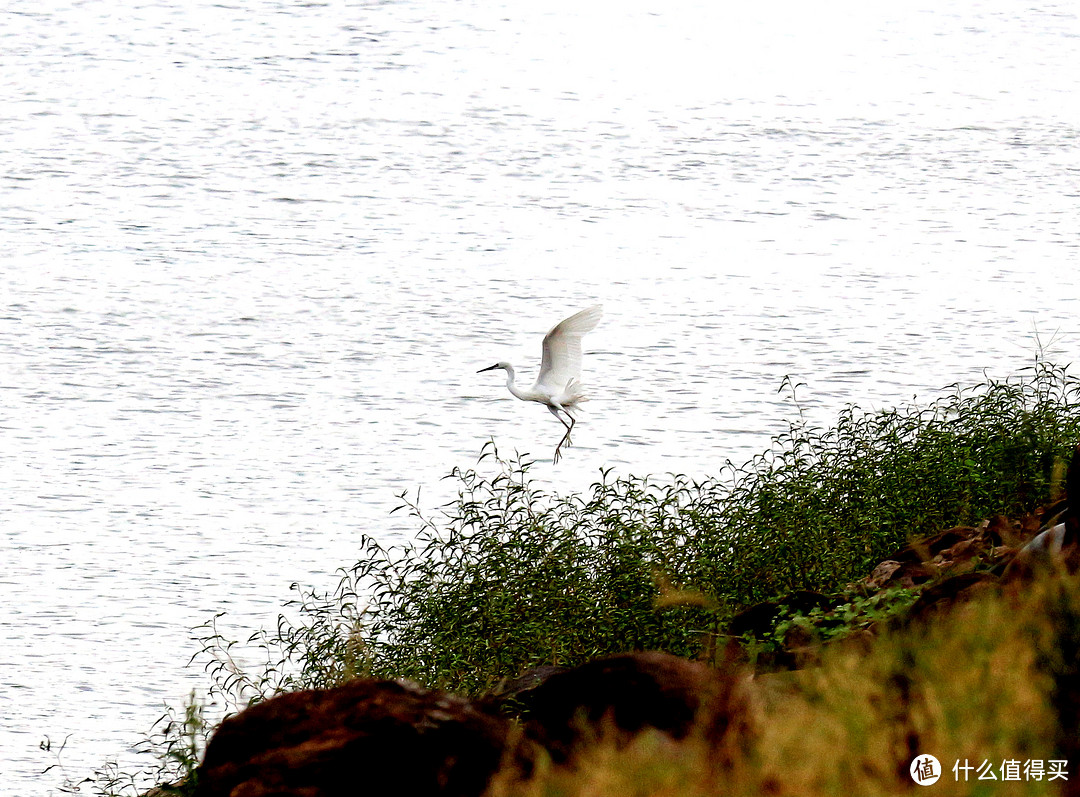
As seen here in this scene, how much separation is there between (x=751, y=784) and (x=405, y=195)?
45.3 feet

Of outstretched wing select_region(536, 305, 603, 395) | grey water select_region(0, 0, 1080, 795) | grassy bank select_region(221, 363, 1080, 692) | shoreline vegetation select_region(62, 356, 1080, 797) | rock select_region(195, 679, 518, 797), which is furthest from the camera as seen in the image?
grey water select_region(0, 0, 1080, 795)

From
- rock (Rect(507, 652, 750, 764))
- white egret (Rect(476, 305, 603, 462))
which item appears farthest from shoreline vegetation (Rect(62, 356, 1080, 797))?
white egret (Rect(476, 305, 603, 462))

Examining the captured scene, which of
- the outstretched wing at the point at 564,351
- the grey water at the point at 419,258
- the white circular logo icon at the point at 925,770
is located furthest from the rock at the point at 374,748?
the outstretched wing at the point at 564,351

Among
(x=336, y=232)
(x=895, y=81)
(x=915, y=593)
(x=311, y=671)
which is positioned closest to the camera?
(x=915, y=593)

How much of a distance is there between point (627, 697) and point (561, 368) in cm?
436

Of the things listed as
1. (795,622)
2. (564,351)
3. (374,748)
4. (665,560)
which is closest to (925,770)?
(374,748)

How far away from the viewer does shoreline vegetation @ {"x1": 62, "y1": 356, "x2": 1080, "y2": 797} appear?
8.23 feet

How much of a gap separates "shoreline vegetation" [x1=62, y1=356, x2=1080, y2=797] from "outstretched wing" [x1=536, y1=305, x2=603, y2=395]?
2.61 ft

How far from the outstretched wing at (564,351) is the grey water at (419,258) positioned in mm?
1607

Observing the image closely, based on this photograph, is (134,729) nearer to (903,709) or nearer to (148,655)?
(148,655)

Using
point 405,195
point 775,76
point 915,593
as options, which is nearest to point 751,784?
point 915,593

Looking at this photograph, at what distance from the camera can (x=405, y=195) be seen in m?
15.9

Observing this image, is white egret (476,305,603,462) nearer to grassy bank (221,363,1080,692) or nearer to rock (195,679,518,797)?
grassy bank (221,363,1080,692)

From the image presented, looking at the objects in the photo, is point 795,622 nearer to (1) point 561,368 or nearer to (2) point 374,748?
(2) point 374,748
